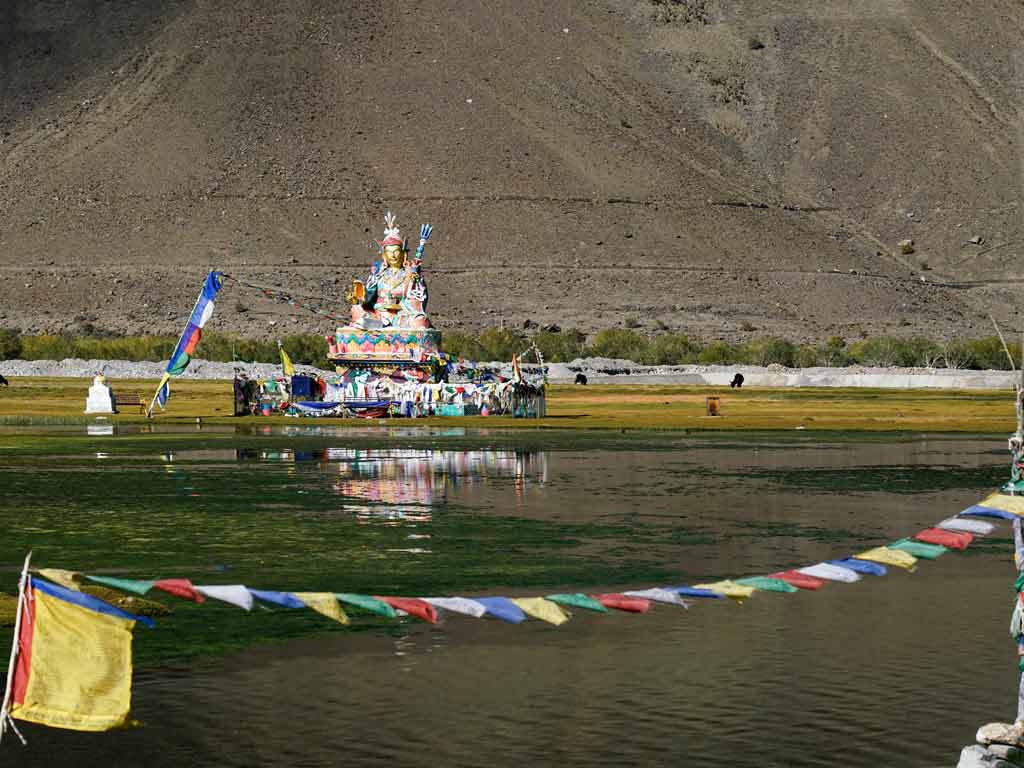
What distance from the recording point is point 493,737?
11.0 metres

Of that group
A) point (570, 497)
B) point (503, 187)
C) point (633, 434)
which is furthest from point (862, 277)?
point (570, 497)

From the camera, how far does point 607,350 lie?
93.9m

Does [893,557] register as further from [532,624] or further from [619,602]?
[532,624]

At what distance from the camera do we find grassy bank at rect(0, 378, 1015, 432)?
45.2m

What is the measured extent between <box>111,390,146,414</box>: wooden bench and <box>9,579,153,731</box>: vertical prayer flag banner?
42832 mm

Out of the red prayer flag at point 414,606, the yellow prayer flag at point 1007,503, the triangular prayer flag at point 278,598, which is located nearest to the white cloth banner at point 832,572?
the yellow prayer flag at point 1007,503

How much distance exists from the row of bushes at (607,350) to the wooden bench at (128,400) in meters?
24.4

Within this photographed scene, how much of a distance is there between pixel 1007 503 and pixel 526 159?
370ft

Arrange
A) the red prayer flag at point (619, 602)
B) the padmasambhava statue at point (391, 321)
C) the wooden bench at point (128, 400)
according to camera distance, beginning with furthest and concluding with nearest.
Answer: the wooden bench at point (128, 400) < the padmasambhava statue at point (391, 321) < the red prayer flag at point (619, 602)

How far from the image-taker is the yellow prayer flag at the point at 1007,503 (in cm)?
1062

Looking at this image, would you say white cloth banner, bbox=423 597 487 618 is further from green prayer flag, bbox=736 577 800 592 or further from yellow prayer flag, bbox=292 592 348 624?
green prayer flag, bbox=736 577 800 592

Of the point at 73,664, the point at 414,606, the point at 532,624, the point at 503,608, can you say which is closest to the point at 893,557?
the point at 503,608

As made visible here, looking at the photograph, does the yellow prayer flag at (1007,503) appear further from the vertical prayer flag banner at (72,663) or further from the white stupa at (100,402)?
the white stupa at (100,402)

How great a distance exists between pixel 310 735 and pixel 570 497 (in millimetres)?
14471
